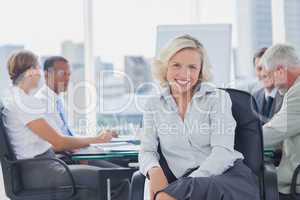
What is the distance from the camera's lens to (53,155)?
2.88 m

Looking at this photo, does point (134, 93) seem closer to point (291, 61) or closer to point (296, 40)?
point (296, 40)

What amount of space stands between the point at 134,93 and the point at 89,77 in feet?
1.67

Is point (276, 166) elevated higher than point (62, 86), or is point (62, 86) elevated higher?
point (62, 86)

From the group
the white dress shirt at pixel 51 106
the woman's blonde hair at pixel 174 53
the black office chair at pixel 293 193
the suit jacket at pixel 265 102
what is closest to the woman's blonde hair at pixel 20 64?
the white dress shirt at pixel 51 106

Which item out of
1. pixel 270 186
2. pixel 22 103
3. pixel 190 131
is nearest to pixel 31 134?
pixel 22 103

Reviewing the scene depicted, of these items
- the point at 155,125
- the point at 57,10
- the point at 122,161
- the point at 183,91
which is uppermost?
the point at 57,10

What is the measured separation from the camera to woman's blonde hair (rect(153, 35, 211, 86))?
7.85ft

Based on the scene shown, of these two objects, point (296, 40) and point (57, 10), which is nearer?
point (57, 10)

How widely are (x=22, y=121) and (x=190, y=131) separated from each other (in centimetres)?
106

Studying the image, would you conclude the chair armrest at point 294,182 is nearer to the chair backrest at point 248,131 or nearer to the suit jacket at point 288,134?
the suit jacket at point 288,134

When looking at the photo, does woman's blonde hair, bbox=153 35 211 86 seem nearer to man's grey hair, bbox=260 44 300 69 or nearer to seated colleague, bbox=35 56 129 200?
man's grey hair, bbox=260 44 300 69

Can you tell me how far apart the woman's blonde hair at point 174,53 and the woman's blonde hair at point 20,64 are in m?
0.85

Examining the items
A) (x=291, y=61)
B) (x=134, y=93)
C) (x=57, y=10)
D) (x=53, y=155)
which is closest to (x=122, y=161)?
(x=53, y=155)

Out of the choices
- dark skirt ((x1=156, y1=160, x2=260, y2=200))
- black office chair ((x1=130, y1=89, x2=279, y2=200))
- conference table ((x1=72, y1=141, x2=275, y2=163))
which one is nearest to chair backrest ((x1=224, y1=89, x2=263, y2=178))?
black office chair ((x1=130, y1=89, x2=279, y2=200))
